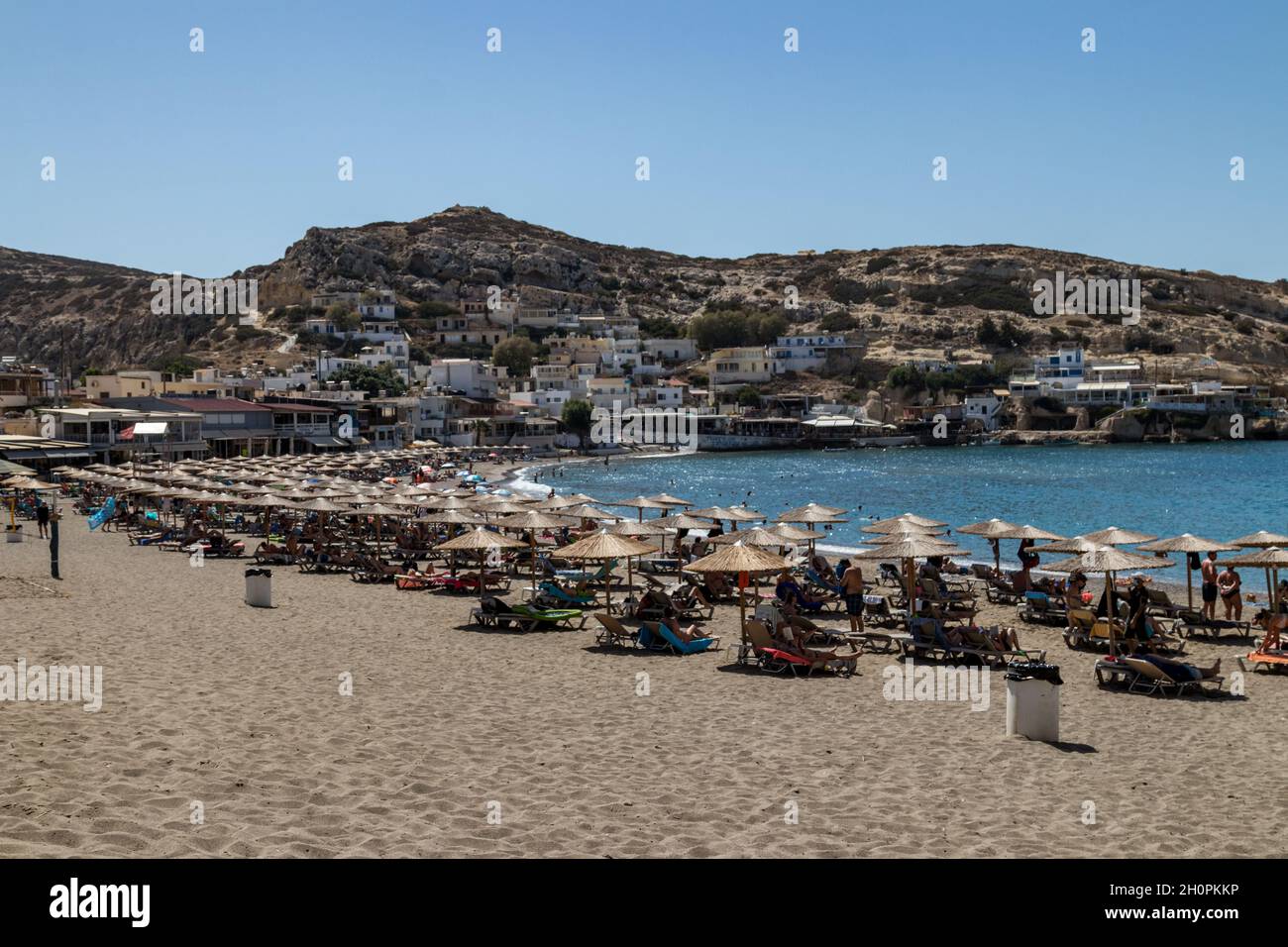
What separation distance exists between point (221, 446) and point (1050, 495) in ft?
166

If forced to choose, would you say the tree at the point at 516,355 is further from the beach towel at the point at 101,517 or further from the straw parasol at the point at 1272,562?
the straw parasol at the point at 1272,562

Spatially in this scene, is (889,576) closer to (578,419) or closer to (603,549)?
(603,549)

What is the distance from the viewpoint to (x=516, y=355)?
134625mm

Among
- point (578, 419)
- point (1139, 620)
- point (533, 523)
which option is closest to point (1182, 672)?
point (1139, 620)

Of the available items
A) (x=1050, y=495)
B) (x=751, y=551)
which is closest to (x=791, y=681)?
(x=751, y=551)

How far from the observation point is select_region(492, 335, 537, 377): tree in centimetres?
13288

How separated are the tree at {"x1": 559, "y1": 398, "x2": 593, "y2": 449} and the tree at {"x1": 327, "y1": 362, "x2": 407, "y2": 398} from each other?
15067mm

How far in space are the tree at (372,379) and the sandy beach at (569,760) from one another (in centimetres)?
8513

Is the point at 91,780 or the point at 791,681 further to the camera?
the point at 791,681

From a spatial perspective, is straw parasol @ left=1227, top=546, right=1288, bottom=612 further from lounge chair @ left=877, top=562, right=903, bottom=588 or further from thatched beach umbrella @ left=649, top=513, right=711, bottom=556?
thatched beach umbrella @ left=649, top=513, right=711, bottom=556

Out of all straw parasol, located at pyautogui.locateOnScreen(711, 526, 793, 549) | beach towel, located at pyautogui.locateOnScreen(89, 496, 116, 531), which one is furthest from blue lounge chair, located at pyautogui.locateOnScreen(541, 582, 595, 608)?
beach towel, located at pyautogui.locateOnScreen(89, 496, 116, 531)

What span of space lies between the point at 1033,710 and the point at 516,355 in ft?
417
